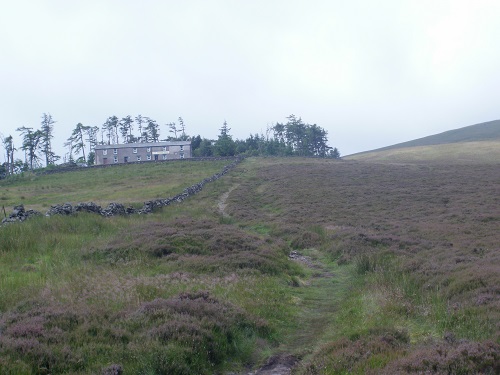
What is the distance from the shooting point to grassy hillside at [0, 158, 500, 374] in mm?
7355

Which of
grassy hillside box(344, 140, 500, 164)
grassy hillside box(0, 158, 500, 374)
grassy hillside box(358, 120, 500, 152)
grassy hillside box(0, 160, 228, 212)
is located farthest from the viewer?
grassy hillside box(358, 120, 500, 152)

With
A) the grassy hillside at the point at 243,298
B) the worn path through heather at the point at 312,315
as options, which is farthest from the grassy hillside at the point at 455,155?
the worn path through heather at the point at 312,315

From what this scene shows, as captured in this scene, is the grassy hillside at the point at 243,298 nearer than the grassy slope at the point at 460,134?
Yes

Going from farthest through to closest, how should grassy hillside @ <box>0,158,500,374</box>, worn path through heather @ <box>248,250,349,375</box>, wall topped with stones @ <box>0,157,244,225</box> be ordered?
wall topped with stones @ <box>0,157,244,225</box>, worn path through heather @ <box>248,250,349,375</box>, grassy hillside @ <box>0,158,500,374</box>

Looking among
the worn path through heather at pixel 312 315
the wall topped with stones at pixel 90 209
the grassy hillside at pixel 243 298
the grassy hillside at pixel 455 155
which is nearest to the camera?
the grassy hillside at pixel 243 298

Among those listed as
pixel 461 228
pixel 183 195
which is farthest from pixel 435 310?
pixel 183 195

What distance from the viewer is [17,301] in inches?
391

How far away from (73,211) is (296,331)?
54.6 ft

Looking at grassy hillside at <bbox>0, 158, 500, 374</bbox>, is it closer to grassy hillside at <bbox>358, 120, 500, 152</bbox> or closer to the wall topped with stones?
the wall topped with stones

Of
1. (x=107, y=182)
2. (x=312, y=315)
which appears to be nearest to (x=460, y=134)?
(x=107, y=182)

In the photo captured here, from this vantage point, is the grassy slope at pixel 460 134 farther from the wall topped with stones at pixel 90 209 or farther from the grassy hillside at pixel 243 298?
the grassy hillside at pixel 243 298

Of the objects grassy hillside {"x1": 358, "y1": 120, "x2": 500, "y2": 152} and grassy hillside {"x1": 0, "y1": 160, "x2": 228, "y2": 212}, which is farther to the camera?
grassy hillside {"x1": 358, "y1": 120, "x2": 500, "y2": 152}

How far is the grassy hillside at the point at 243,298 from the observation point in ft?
24.1

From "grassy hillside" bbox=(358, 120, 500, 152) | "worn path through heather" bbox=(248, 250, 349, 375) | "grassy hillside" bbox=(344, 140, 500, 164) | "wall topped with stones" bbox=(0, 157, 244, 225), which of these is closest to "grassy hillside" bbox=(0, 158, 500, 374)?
"worn path through heather" bbox=(248, 250, 349, 375)
